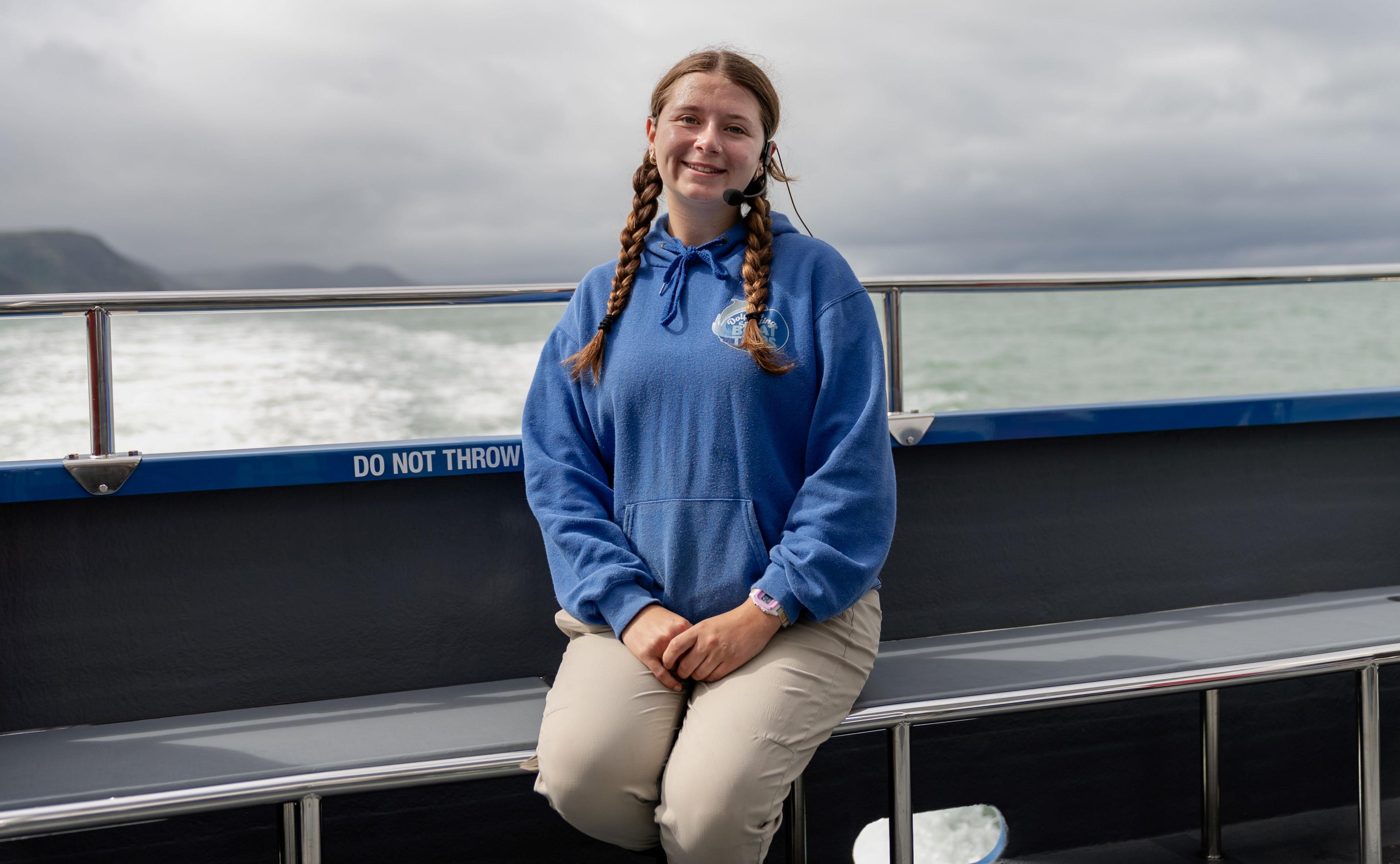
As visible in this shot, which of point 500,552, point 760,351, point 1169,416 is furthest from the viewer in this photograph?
point 1169,416

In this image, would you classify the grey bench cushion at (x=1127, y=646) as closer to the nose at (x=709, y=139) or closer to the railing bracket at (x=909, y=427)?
the railing bracket at (x=909, y=427)

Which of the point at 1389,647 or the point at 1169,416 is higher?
the point at 1169,416

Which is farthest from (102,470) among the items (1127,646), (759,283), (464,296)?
(1127,646)

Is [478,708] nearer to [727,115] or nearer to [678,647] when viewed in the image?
[678,647]

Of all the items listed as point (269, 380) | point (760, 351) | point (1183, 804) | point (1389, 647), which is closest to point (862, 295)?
point (760, 351)

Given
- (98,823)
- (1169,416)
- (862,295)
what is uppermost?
(862,295)

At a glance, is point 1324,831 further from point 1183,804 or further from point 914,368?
point 914,368

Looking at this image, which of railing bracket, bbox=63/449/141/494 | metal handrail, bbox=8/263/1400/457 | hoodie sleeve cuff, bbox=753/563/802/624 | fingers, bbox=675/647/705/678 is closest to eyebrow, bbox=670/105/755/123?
metal handrail, bbox=8/263/1400/457

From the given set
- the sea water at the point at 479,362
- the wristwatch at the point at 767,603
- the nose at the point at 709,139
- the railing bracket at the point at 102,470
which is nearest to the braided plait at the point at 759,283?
the nose at the point at 709,139

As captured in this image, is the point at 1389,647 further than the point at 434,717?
Yes

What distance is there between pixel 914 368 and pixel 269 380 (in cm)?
1043

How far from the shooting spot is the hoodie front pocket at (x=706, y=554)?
5.48 feet

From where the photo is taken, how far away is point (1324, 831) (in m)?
2.64

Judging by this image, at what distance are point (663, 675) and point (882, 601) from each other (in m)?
0.91
